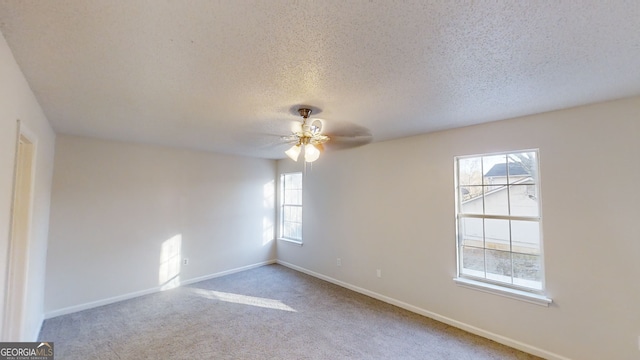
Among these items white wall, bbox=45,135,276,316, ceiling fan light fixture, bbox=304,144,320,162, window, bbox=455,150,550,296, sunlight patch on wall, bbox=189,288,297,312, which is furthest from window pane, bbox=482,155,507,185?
white wall, bbox=45,135,276,316

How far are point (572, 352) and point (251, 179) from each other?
5254 mm

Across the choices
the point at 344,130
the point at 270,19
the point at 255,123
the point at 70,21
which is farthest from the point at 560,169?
the point at 70,21

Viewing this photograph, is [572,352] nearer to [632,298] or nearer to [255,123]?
[632,298]

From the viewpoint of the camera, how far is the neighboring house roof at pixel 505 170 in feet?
9.57

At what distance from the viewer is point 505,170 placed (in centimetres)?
304

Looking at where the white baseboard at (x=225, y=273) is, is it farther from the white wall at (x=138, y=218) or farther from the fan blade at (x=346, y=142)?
the fan blade at (x=346, y=142)

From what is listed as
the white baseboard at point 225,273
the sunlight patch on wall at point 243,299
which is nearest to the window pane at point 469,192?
the sunlight patch on wall at point 243,299

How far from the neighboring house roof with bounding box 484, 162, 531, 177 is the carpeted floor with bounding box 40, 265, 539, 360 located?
72.7 inches

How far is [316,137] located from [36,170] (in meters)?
2.63

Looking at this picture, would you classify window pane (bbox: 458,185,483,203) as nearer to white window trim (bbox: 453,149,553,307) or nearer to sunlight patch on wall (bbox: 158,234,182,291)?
white window trim (bbox: 453,149,553,307)

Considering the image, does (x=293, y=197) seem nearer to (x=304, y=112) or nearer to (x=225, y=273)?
(x=225, y=273)

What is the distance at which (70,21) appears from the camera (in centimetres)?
132

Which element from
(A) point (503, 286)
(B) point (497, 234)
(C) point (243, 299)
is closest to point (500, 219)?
(B) point (497, 234)

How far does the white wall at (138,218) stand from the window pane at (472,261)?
3992 millimetres
